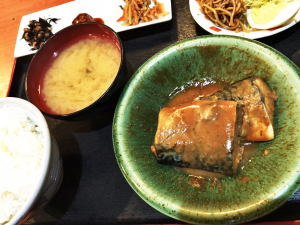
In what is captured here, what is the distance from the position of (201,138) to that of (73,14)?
8.60ft

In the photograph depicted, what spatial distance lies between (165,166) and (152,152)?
0.53ft

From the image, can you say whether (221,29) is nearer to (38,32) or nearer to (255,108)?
(255,108)

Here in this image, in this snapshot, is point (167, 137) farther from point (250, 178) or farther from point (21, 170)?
point (21, 170)

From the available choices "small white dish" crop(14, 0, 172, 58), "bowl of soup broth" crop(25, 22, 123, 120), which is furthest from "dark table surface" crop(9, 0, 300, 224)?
"small white dish" crop(14, 0, 172, 58)

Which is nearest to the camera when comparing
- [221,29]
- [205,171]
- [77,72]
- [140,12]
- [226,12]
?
[205,171]

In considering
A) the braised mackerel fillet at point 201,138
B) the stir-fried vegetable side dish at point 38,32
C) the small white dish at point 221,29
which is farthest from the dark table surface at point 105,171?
the stir-fried vegetable side dish at point 38,32

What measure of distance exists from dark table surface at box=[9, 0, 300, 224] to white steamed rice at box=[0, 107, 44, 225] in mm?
346

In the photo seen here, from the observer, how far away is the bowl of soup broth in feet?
6.37

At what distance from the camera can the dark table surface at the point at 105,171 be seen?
171cm

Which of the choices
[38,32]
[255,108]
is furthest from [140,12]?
[255,108]

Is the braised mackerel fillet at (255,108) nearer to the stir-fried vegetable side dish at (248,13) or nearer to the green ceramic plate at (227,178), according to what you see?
the green ceramic plate at (227,178)

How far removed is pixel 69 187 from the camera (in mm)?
1920

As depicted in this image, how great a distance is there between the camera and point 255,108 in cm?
159

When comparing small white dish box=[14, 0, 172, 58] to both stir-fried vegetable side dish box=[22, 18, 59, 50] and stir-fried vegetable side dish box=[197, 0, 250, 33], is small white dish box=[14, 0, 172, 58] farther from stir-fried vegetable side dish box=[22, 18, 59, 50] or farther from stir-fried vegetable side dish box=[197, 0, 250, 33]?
stir-fried vegetable side dish box=[197, 0, 250, 33]
